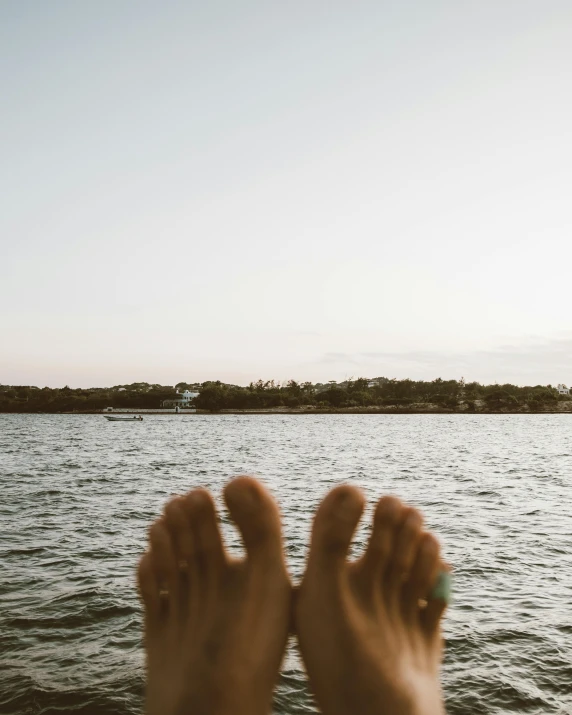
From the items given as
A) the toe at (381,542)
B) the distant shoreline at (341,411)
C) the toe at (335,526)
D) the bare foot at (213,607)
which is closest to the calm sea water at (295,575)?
the bare foot at (213,607)

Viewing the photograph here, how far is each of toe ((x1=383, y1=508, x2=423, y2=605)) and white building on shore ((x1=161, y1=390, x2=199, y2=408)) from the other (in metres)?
107

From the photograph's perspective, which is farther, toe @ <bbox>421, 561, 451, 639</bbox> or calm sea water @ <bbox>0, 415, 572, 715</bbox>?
calm sea water @ <bbox>0, 415, 572, 715</bbox>

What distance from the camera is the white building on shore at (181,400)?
4277 inches

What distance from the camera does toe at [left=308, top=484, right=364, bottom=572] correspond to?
1.98 metres

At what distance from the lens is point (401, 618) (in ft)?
7.12

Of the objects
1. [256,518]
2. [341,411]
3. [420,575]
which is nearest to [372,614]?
[420,575]

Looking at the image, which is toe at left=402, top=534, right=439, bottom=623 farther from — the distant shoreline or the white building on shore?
the white building on shore

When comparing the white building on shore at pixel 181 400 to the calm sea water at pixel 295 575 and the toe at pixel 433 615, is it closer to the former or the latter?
the calm sea water at pixel 295 575

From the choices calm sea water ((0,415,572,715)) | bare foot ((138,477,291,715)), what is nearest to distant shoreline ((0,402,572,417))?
calm sea water ((0,415,572,715))

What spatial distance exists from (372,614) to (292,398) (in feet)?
353

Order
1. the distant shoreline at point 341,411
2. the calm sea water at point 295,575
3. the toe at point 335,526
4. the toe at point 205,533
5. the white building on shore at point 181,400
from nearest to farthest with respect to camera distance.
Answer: the toe at point 335,526, the toe at point 205,533, the calm sea water at point 295,575, the distant shoreline at point 341,411, the white building on shore at point 181,400

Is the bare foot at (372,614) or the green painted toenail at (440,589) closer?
the bare foot at (372,614)

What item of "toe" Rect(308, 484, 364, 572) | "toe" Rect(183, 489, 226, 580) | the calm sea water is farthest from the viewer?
the calm sea water

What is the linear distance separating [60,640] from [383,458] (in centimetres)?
2141
